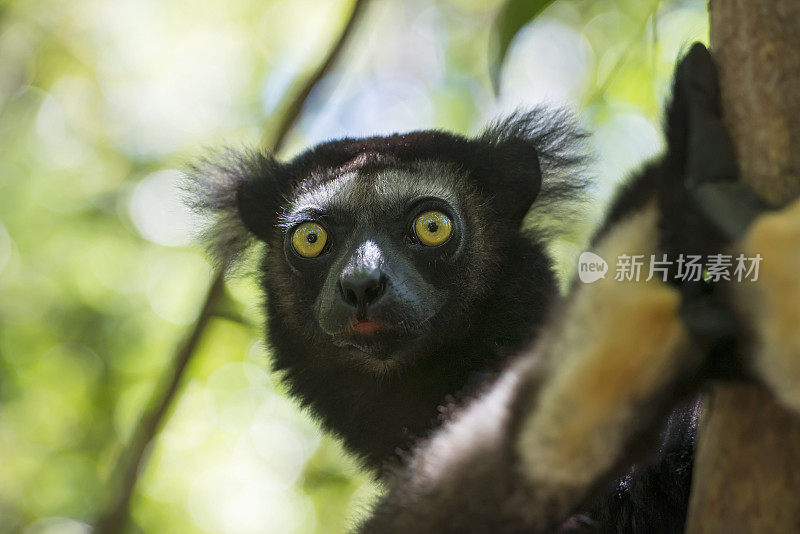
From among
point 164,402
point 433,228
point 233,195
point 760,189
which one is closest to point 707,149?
point 760,189

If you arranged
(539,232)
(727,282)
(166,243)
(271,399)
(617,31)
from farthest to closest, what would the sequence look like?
(271,399) < (166,243) < (617,31) < (539,232) < (727,282)

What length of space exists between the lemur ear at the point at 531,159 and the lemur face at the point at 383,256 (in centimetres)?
16

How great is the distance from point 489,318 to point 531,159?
102cm

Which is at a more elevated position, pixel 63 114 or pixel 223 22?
pixel 223 22

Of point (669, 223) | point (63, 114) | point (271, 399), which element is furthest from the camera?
point (271, 399)

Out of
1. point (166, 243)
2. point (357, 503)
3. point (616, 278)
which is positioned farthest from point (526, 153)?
point (166, 243)

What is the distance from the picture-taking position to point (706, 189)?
176cm

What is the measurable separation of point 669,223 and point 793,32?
0.51m

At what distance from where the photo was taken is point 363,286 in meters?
3.33

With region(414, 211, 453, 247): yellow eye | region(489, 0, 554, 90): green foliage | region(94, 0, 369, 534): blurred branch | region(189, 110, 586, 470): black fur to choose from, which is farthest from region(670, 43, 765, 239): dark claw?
region(94, 0, 369, 534): blurred branch

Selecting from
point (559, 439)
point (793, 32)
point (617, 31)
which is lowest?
point (559, 439)

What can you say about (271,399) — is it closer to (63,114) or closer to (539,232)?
(63,114)

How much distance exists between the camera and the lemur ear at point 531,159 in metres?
4.04

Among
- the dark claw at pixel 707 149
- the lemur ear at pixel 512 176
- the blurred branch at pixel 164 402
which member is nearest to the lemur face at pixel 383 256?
the lemur ear at pixel 512 176
